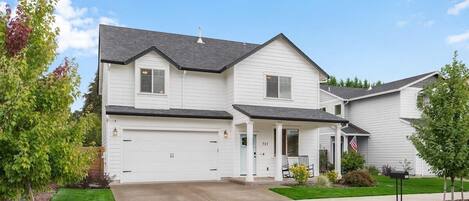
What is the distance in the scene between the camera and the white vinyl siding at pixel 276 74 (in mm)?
20688

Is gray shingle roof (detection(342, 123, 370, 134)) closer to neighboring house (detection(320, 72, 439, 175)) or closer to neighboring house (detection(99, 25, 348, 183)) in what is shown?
neighboring house (detection(320, 72, 439, 175))

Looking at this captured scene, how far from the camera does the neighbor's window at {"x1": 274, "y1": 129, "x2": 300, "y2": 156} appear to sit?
2169 centimetres

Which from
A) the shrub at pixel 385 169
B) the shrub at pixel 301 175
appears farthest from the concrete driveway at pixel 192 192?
the shrub at pixel 385 169

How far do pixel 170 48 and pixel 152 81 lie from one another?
9.88 feet

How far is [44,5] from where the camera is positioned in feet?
25.6

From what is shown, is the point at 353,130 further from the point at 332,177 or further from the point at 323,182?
the point at 323,182

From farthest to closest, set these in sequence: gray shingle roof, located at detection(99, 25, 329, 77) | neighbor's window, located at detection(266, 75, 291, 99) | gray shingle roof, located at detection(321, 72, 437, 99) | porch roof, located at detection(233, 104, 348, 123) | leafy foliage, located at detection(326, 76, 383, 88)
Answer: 1. leafy foliage, located at detection(326, 76, 383, 88)
2. gray shingle roof, located at detection(321, 72, 437, 99)
3. neighbor's window, located at detection(266, 75, 291, 99)
4. gray shingle roof, located at detection(99, 25, 329, 77)
5. porch roof, located at detection(233, 104, 348, 123)

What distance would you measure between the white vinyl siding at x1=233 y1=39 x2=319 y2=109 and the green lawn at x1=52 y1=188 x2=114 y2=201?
758cm

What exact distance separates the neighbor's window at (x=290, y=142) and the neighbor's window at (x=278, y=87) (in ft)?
5.74

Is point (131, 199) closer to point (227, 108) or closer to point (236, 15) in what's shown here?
point (227, 108)

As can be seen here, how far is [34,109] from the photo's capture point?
23.4 ft

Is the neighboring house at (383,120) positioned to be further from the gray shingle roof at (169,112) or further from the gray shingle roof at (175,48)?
the gray shingle roof at (169,112)

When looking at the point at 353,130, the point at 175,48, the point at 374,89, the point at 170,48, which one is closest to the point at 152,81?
the point at 170,48

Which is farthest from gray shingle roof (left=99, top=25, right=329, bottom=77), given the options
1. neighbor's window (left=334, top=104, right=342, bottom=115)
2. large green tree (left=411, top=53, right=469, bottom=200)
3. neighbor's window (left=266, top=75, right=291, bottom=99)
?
neighbor's window (left=334, top=104, right=342, bottom=115)
